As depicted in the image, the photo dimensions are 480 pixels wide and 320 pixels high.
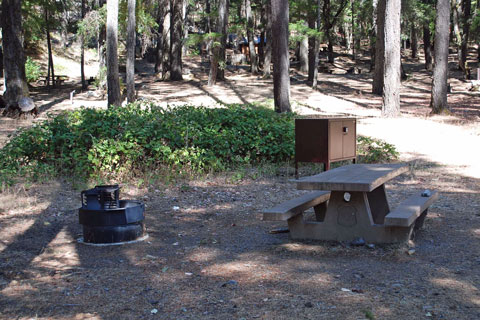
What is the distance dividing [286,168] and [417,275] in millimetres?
6006

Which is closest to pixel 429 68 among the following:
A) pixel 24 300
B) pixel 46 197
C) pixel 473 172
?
pixel 473 172

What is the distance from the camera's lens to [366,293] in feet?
13.7

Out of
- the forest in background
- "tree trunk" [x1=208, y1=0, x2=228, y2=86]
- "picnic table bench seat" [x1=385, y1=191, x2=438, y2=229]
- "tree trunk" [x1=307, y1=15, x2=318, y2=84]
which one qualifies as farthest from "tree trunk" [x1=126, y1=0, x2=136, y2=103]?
"picnic table bench seat" [x1=385, y1=191, x2=438, y2=229]

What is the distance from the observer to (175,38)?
35.0 metres

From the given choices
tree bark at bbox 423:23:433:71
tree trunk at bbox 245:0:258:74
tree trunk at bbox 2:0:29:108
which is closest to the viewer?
tree trunk at bbox 2:0:29:108

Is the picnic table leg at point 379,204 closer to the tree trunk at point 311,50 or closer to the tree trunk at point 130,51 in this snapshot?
the tree trunk at point 130,51

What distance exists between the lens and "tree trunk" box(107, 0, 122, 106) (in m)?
19.9

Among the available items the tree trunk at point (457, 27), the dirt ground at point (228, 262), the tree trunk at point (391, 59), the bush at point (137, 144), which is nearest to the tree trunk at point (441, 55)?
the tree trunk at point (391, 59)

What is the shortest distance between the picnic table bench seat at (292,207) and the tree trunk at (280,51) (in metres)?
11.0

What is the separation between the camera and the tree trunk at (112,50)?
19.9 meters

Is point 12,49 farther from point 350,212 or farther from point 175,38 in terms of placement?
point 350,212

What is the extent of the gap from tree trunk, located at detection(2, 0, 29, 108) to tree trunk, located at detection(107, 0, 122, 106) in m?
3.89

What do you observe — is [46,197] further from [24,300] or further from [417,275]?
[417,275]

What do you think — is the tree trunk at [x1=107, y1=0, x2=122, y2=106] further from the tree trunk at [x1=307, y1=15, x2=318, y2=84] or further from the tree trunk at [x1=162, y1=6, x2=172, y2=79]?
the tree trunk at [x1=162, y1=6, x2=172, y2=79]
